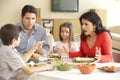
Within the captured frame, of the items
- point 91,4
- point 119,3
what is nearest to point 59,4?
point 91,4

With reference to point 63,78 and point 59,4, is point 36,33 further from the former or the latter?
point 59,4

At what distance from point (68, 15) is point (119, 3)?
1805mm

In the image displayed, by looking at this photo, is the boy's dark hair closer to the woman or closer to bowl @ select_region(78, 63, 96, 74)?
bowl @ select_region(78, 63, 96, 74)

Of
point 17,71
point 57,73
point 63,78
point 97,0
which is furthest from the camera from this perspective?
point 97,0

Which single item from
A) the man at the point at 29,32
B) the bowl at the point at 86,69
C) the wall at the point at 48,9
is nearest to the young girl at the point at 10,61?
the bowl at the point at 86,69

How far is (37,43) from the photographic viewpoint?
8.15 ft

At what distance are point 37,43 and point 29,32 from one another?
0.63 metres

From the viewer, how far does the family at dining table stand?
2.16m

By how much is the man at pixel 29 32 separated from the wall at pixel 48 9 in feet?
14.0

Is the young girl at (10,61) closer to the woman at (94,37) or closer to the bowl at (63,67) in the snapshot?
the bowl at (63,67)

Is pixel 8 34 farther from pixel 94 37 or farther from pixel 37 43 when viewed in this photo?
pixel 94 37

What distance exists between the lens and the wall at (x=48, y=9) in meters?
7.23

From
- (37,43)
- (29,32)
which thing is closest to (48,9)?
(29,32)

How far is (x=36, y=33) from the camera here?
3092mm
